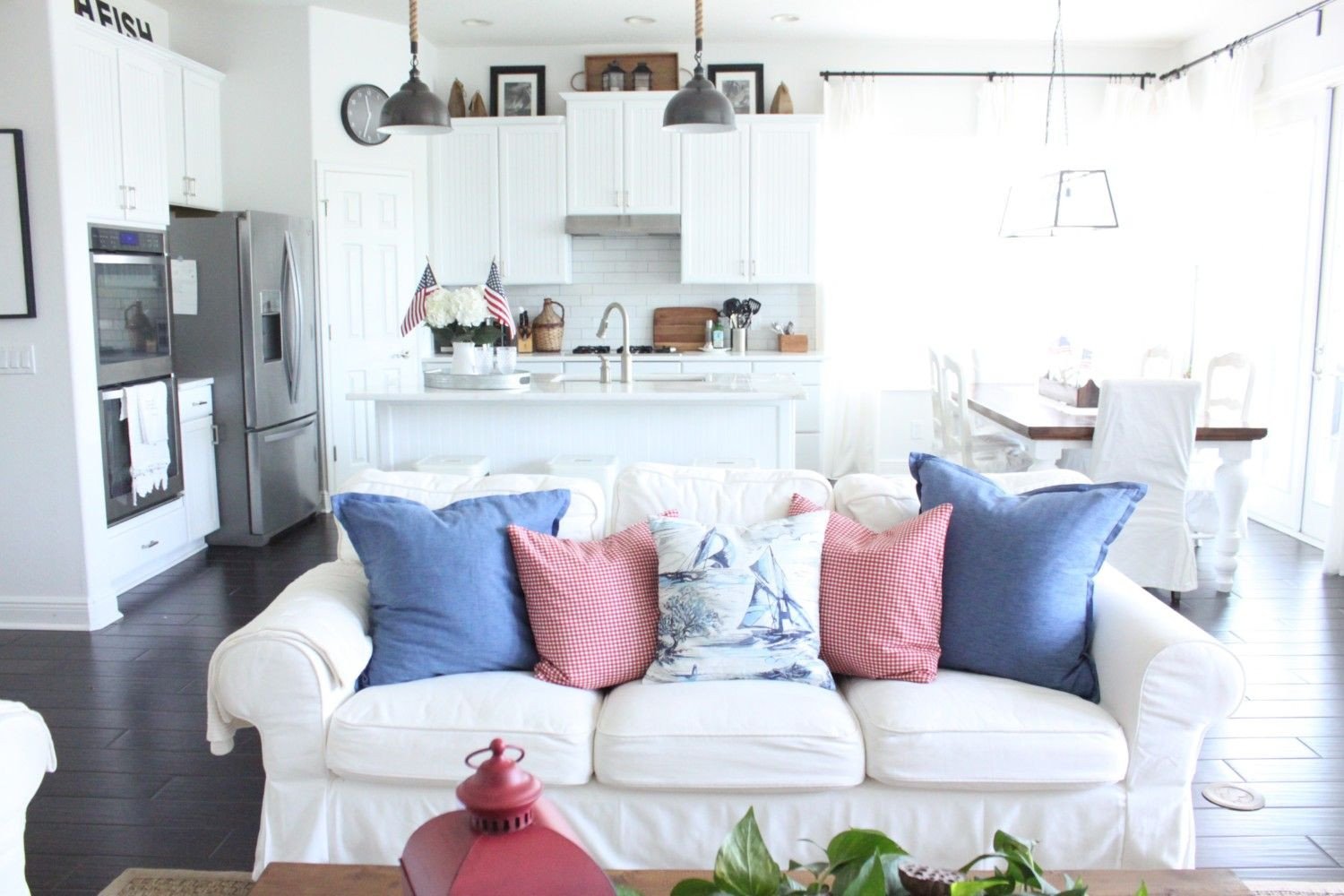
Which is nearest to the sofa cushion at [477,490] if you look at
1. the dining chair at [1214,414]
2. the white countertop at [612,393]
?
the white countertop at [612,393]

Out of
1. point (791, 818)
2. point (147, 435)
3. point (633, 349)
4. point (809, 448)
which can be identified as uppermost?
point (633, 349)

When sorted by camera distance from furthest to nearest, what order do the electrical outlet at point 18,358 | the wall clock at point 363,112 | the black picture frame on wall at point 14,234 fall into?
the wall clock at point 363,112 < the electrical outlet at point 18,358 < the black picture frame on wall at point 14,234

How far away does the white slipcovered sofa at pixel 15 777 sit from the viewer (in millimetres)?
1917

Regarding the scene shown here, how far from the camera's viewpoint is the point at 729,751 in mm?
2217

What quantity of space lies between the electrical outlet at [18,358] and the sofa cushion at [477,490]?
2105 millimetres

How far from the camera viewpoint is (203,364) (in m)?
5.50

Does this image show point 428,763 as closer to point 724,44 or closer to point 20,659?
point 20,659

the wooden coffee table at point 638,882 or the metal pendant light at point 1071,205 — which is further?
the metal pendant light at point 1071,205

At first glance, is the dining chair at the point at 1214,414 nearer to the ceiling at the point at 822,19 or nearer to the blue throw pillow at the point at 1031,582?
the ceiling at the point at 822,19

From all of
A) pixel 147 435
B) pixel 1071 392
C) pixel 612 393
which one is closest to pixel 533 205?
pixel 612 393

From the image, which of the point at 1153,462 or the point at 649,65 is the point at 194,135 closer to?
the point at 649,65

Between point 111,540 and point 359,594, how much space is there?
246cm

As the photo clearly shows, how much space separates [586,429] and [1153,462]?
228 cm

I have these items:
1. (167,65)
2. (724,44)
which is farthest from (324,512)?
(724,44)
